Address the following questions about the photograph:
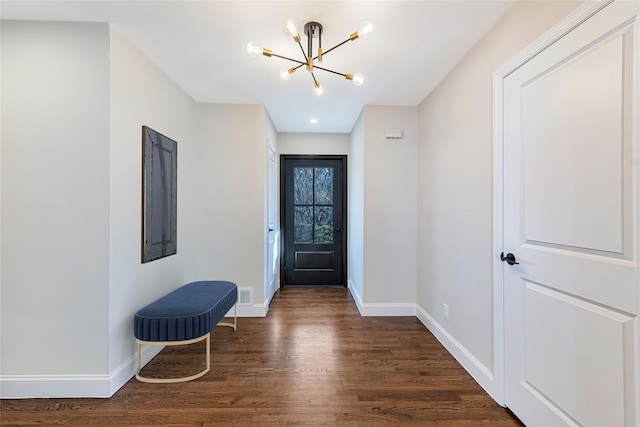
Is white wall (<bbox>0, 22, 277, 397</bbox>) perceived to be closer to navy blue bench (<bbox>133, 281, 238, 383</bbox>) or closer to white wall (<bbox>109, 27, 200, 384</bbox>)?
white wall (<bbox>109, 27, 200, 384</bbox>)

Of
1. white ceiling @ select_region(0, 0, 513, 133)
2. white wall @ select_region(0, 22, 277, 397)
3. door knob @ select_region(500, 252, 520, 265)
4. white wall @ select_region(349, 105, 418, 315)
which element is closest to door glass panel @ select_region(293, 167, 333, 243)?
white wall @ select_region(349, 105, 418, 315)

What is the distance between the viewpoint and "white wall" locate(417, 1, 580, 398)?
176 cm

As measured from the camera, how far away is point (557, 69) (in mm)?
1381

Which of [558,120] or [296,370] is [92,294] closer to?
[296,370]

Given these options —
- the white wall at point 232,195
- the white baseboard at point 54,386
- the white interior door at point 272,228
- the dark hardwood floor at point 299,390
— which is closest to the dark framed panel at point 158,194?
the white wall at point 232,195

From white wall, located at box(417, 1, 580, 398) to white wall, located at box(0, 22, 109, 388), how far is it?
8.29 feet

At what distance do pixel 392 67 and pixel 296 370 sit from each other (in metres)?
2.55

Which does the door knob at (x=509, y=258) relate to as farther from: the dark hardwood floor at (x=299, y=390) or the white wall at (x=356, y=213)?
the white wall at (x=356, y=213)

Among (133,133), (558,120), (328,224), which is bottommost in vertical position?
(328,224)

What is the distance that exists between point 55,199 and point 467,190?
9.39ft

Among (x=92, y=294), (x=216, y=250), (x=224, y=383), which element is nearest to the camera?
(x=92, y=294)

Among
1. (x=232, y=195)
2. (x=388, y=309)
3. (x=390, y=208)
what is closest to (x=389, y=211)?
(x=390, y=208)

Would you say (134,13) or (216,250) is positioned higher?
(134,13)

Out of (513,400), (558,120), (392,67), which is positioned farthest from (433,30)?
(513,400)
